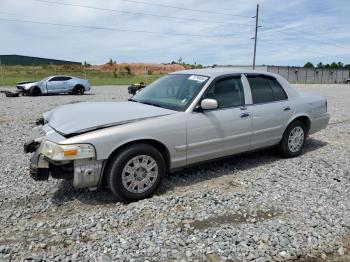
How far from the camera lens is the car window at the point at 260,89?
16.5ft

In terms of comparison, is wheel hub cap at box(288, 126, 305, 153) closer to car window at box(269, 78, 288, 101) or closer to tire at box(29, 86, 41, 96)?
car window at box(269, 78, 288, 101)

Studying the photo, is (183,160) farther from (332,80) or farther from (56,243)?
(332,80)

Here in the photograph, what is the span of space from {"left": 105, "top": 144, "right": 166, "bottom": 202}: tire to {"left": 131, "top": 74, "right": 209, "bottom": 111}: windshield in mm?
788

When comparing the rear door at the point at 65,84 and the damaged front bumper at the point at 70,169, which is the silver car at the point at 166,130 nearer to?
the damaged front bumper at the point at 70,169

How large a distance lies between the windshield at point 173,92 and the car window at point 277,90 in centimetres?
142

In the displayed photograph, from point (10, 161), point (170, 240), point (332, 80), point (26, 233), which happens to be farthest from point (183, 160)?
point (332, 80)

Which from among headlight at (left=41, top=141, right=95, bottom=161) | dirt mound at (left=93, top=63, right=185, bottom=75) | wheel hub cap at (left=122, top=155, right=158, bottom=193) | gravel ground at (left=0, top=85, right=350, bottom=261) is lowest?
gravel ground at (left=0, top=85, right=350, bottom=261)

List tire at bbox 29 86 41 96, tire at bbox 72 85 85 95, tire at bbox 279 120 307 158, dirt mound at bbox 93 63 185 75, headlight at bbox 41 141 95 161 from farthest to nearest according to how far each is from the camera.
A: dirt mound at bbox 93 63 185 75 → tire at bbox 72 85 85 95 → tire at bbox 29 86 41 96 → tire at bbox 279 120 307 158 → headlight at bbox 41 141 95 161

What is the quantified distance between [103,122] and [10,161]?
255 cm

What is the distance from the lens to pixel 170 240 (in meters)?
3.02

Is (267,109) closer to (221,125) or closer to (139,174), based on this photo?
(221,125)

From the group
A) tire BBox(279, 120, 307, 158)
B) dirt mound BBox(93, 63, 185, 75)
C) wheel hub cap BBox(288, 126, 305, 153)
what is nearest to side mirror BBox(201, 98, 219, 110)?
tire BBox(279, 120, 307, 158)

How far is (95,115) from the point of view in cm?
394

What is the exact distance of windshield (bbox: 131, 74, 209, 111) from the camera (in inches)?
173
